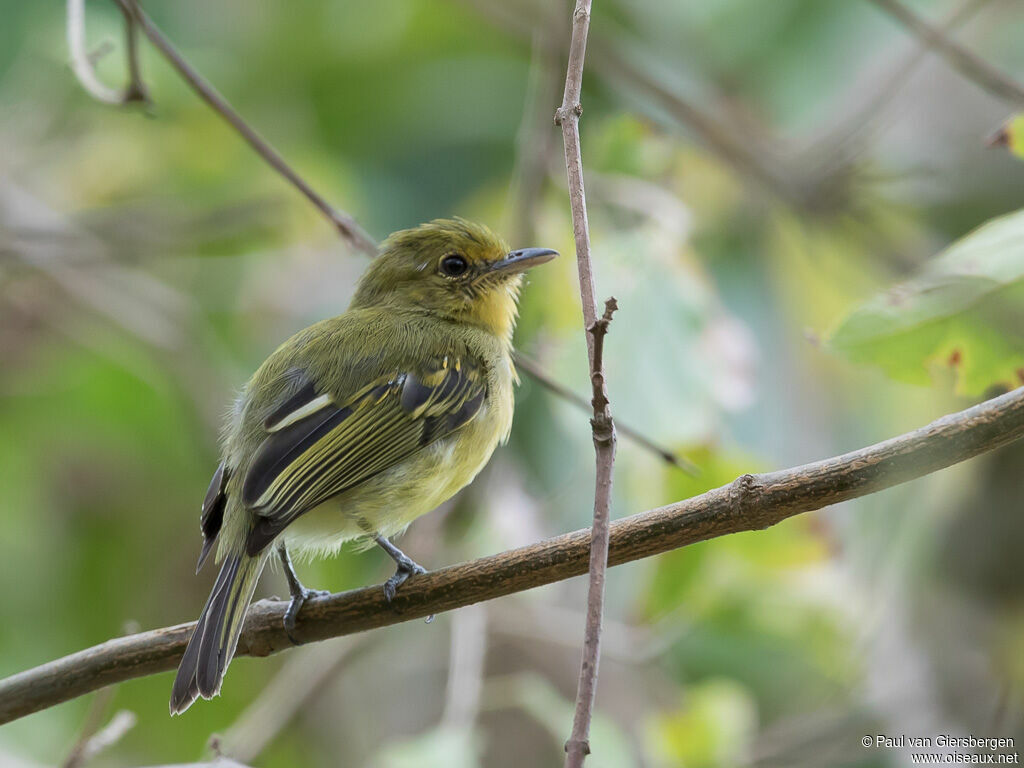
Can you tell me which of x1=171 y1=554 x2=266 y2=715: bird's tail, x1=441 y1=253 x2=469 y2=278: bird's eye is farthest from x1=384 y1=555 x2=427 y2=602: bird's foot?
x1=441 y1=253 x2=469 y2=278: bird's eye

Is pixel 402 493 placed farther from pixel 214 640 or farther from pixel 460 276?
pixel 460 276

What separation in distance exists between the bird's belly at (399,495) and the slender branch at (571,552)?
37 centimetres

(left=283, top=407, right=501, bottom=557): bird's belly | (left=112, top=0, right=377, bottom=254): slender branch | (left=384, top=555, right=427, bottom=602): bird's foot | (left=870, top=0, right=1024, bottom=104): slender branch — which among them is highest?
(left=870, top=0, right=1024, bottom=104): slender branch

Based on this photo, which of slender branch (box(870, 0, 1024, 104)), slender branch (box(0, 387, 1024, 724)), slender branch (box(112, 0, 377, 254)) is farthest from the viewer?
slender branch (box(870, 0, 1024, 104))

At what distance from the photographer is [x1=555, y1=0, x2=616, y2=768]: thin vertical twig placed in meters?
1.55

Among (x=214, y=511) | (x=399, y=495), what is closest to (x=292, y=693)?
(x=214, y=511)

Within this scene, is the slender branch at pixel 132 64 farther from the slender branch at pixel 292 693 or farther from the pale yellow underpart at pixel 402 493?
the slender branch at pixel 292 693

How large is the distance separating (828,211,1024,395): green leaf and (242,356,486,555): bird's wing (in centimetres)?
126

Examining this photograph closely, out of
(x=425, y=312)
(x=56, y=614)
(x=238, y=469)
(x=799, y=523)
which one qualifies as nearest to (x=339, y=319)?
(x=425, y=312)

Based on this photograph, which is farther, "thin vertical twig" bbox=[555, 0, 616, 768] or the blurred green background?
the blurred green background

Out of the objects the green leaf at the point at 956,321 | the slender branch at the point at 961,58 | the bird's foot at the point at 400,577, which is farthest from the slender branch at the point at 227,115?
the slender branch at the point at 961,58

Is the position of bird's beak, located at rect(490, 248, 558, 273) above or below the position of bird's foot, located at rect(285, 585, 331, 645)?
above

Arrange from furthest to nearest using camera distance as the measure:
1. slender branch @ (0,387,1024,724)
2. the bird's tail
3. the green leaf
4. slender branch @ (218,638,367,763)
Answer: slender branch @ (218,638,367,763) < the bird's tail < the green leaf < slender branch @ (0,387,1024,724)

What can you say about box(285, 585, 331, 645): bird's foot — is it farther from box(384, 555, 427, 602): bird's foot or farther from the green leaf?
the green leaf
